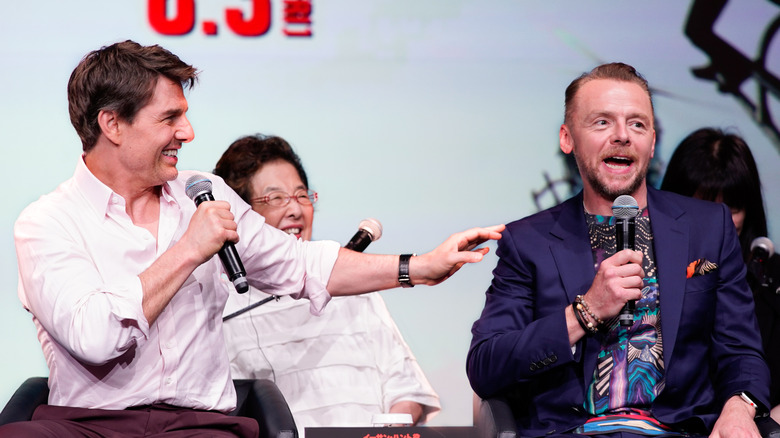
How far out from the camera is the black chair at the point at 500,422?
8.34 feet

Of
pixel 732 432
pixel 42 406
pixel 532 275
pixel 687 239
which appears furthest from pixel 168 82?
pixel 732 432

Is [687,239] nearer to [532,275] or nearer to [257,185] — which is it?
[532,275]

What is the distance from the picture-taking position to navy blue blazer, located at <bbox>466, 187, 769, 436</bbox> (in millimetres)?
2689

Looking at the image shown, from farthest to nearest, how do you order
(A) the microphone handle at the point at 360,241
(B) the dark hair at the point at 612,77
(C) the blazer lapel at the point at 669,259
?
1. (A) the microphone handle at the point at 360,241
2. (B) the dark hair at the point at 612,77
3. (C) the blazer lapel at the point at 669,259

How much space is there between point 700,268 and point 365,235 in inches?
46.5

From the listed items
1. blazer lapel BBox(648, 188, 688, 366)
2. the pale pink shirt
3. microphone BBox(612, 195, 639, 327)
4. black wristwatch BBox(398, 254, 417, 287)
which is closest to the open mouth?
blazer lapel BBox(648, 188, 688, 366)

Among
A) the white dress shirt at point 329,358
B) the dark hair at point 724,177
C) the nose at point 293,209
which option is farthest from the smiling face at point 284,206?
the dark hair at point 724,177

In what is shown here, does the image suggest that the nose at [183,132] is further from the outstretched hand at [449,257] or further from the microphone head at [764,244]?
the microphone head at [764,244]

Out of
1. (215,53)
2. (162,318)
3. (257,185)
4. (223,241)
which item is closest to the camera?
(223,241)

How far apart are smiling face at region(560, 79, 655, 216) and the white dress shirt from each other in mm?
1130

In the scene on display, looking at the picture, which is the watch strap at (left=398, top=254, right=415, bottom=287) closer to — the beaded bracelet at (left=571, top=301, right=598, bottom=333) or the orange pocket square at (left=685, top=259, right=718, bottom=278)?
the beaded bracelet at (left=571, top=301, right=598, bottom=333)

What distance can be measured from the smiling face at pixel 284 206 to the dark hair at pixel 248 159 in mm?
27

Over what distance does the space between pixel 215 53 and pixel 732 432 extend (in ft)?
9.31

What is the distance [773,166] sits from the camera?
4391 millimetres
